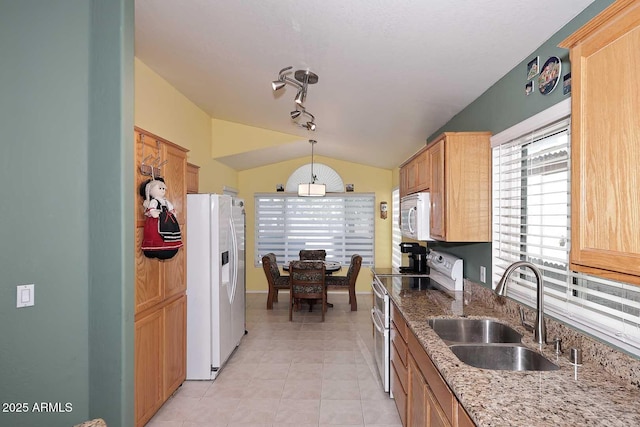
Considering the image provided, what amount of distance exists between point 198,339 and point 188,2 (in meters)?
2.79

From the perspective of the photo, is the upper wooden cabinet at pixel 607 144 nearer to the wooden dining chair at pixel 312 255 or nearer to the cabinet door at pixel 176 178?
the cabinet door at pixel 176 178

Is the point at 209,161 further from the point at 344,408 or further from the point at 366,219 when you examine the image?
the point at 344,408

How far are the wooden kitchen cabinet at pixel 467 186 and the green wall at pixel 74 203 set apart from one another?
203 centimetres

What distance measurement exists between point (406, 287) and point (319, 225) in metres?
4.34

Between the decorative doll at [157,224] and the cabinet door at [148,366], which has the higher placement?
the decorative doll at [157,224]

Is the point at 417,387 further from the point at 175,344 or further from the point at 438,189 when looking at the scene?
the point at 175,344

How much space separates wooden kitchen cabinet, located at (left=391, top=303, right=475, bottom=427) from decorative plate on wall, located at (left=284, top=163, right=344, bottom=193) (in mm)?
4622

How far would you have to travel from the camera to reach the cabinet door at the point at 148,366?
253 cm

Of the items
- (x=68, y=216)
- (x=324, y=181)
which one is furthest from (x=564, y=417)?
(x=324, y=181)

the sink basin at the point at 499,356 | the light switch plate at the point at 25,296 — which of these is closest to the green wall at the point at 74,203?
the light switch plate at the point at 25,296

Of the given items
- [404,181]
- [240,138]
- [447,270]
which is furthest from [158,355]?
[240,138]

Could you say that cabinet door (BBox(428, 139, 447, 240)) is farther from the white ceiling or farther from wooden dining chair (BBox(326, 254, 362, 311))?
wooden dining chair (BBox(326, 254, 362, 311))

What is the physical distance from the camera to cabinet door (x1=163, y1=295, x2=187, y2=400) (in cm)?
298

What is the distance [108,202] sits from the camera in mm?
1871
